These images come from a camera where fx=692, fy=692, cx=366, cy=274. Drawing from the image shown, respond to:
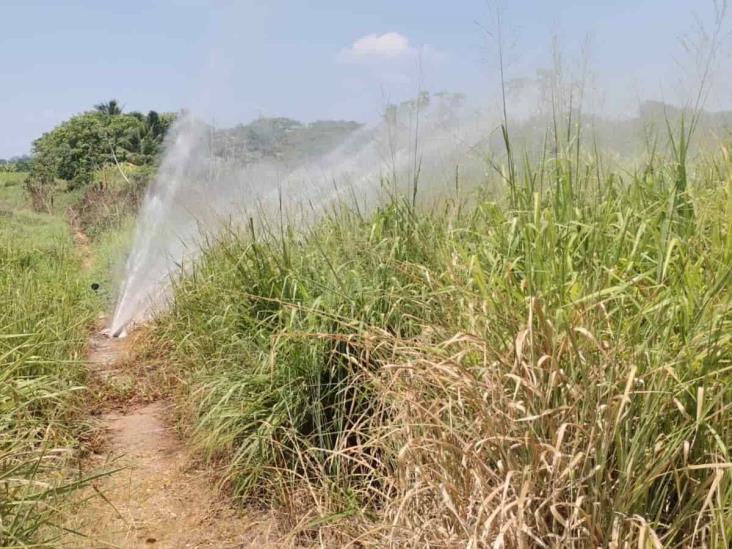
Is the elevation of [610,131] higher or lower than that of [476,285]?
higher

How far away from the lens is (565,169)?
283 cm

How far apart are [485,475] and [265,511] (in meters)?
1.47

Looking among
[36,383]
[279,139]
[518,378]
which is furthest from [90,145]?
[518,378]

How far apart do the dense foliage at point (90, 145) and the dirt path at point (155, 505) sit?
18015 millimetres

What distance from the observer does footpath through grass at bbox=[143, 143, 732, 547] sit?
1.84m

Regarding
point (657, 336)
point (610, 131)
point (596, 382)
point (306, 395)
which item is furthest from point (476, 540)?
point (610, 131)

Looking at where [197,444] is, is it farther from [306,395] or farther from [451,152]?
[451,152]

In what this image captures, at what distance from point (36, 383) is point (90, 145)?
72.9ft

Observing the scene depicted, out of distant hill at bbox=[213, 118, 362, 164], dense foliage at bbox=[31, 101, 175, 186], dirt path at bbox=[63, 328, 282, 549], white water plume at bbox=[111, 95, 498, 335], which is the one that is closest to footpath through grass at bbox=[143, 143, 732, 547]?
dirt path at bbox=[63, 328, 282, 549]

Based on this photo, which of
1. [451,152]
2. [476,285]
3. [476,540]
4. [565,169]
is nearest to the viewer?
[476,540]

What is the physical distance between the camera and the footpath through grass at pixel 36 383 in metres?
2.13

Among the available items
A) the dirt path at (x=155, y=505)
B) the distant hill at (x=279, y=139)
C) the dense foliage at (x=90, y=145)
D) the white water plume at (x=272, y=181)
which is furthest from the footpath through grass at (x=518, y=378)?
the dense foliage at (x=90, y=145)

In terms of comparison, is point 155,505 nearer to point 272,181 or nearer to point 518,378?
point 518,378

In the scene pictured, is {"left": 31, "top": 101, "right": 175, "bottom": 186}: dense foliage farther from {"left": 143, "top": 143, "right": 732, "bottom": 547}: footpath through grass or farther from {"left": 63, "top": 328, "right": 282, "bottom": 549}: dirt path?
{"left": 143, "top": 143, "right": 732, "bottom": 547}: footpath through grass
